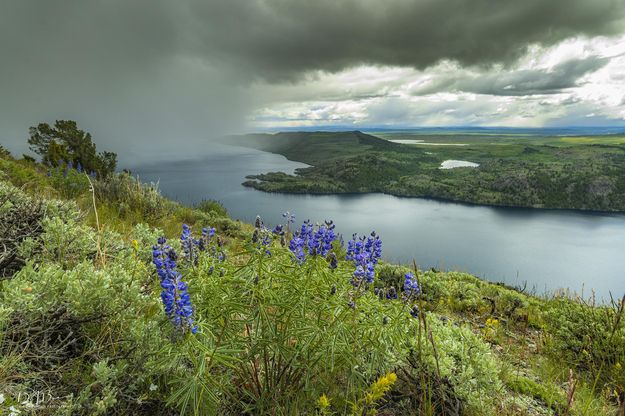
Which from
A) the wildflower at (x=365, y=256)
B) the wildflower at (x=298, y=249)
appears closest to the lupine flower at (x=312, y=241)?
the wildflower at (x=298, y=249)

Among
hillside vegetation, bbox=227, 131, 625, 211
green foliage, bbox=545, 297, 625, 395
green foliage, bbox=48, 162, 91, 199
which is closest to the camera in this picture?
green foliage, bbox=545, 297, 625, 395

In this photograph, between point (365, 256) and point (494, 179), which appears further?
point (494, 179)

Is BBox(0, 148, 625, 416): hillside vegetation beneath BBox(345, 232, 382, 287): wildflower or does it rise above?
beneath

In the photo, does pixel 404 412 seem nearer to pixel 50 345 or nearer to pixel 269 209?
pixel 50 345

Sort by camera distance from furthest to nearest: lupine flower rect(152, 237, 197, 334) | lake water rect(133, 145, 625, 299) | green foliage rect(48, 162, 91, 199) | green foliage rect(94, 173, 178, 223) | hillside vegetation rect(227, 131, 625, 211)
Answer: hillside vegetation rect(227, 131, 625, 211), lake water rect(133, 145, 625, 299), green foliage rect(48, 162, 91, 199), green foliage rect(94, 173, 178, 223), lupine flower rect(152, 237, 197, 334)

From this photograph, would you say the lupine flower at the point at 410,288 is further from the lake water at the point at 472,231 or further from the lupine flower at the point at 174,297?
the lake water at the point at 472,231

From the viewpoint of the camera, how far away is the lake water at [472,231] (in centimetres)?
3794

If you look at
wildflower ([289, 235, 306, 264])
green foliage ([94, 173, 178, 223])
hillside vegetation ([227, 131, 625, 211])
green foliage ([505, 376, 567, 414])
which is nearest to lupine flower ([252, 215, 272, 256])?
wildflower ([289, 235, 306, 264])

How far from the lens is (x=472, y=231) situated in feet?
189

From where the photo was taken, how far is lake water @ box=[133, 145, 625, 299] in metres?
37.9

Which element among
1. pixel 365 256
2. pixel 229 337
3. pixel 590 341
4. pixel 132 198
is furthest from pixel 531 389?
pixel 132 198

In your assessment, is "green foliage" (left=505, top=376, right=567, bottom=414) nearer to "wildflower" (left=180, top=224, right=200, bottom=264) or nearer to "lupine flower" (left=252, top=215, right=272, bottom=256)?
"lupine flower" (left=252, top=215, right=272, bottom=256)

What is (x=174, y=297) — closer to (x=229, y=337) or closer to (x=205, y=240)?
(x=229, y=337)

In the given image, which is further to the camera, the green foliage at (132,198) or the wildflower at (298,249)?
the green foliage at (132,198)
